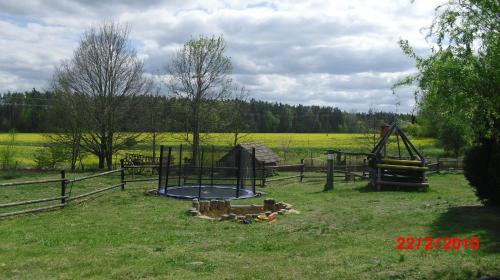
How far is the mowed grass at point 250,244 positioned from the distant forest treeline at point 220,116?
3896 millimetres

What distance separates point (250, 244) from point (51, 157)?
28.7 meters

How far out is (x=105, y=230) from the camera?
10.8 meters

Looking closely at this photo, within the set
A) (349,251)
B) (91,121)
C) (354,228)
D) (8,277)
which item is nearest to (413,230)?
(354,228)

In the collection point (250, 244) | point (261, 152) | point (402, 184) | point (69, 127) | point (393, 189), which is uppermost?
point (69, 127)

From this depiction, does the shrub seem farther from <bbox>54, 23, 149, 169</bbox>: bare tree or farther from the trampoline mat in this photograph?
<bbox>54, 23, 149, 169</bbox>: bare tree

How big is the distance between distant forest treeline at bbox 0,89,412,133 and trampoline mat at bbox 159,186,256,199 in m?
6.89

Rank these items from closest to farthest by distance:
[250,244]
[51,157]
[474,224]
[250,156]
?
[250,244], [474,224], [250,156], [51,157]

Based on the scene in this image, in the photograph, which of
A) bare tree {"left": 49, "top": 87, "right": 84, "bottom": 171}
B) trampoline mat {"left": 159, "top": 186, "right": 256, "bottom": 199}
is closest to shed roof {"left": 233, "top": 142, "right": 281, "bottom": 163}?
bare tree {"left": 49, "top": 87, "right": 84, "bottom": 171}

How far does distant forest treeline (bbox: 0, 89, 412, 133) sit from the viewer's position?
36062mm

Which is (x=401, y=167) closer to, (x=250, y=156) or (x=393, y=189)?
(x=393, y=189)

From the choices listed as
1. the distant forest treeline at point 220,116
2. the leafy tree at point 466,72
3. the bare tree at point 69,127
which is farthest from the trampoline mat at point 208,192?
the bare tree at point 69,127

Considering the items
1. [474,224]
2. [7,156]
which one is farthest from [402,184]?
[7,156]

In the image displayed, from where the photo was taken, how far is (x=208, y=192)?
63.6 ft

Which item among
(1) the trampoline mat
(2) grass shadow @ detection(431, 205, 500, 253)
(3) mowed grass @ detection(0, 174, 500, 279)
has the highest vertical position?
(2) grass shadow @ detection(431, 205, 500, 253)
